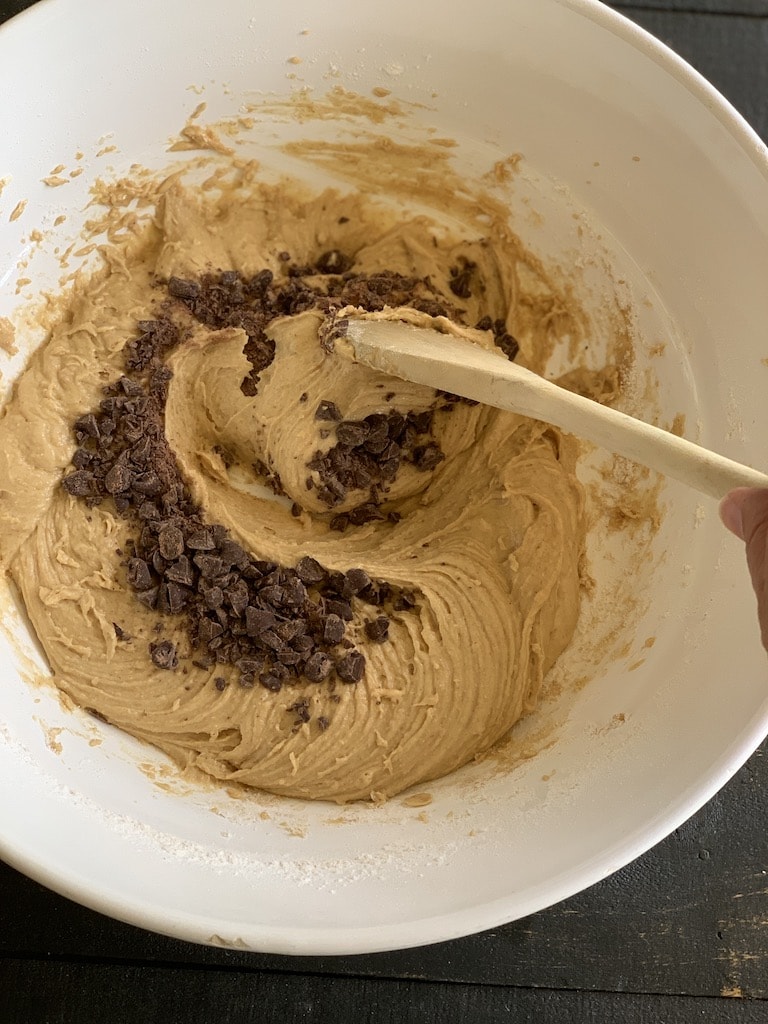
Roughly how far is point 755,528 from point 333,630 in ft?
3.43

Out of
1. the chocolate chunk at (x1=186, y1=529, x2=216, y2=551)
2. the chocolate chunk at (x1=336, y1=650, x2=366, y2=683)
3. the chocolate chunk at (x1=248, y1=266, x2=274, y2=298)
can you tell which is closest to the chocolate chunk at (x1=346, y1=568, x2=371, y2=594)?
the chocolate chunk at (x1=336, y1=650, x2=366, y2=683)

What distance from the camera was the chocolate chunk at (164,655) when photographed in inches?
76.0

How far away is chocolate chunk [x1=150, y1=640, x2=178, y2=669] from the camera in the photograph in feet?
6.33

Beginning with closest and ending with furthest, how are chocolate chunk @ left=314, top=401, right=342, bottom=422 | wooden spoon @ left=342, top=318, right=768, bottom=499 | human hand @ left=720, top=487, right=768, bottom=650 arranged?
human hand @ left=720, top=487, right=768, bottom=650, wooden spoon @ left=342, top=318, right=768, bottom=499, chocolate chunk @ left=314, top=401, right=342, bottom=422

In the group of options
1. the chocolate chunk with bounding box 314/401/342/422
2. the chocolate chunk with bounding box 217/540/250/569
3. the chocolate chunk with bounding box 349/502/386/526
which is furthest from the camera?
the chocolate chunk with bounding box 349/502/386/526

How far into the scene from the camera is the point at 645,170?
188 centimetres

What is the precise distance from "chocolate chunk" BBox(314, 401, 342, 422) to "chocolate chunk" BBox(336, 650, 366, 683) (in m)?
0.67

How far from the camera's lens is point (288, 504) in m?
2.29

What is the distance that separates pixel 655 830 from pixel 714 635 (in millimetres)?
477

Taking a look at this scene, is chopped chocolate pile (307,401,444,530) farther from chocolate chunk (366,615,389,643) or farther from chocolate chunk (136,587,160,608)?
chocolate chunk (136,587,160,608)

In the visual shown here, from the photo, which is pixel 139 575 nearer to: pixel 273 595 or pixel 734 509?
pixel 273 595

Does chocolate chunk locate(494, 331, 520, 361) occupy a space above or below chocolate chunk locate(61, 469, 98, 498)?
above

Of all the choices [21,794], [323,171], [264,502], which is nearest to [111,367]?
[264,502]

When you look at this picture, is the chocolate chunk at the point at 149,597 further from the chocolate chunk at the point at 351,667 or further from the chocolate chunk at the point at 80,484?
the chocolate chunk at the point at 351,667
